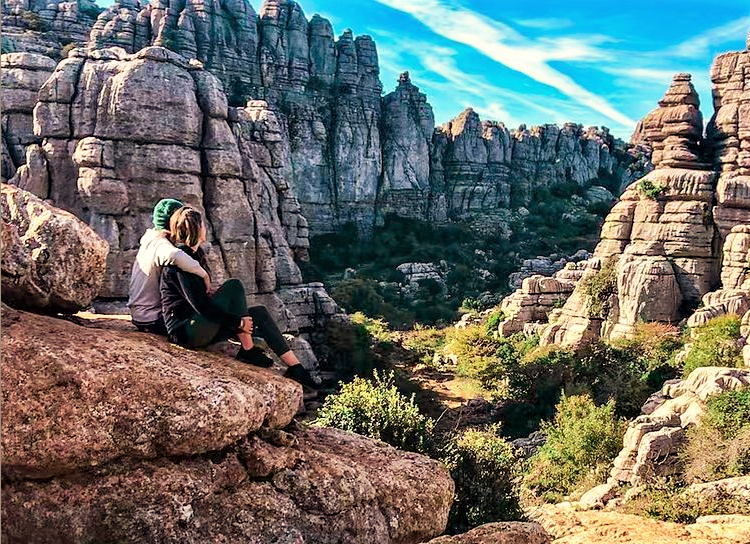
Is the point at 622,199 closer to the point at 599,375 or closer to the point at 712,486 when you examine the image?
the point at 599,375

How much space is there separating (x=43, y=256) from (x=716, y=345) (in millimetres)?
16433

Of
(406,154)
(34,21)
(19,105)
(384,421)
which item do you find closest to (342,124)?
(406,154)

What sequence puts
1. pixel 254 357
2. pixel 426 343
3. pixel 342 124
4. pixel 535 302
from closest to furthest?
1. pixel 254 357
2. pixel 535 302
3. pixel 426 343
4. pixel 342 124

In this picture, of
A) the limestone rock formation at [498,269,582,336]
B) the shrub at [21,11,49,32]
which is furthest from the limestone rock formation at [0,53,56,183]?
the shrub at [21,11,49,32]

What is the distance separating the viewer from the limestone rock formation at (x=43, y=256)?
3.67 m

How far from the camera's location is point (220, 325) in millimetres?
4219

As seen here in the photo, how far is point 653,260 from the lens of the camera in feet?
70.1

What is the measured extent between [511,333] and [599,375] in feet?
23.4

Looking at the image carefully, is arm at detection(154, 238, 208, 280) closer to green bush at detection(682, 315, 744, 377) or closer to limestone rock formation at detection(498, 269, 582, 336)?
green bush at detection(682, 315, 744, 377)

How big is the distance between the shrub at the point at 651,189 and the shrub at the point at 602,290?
2.64 m

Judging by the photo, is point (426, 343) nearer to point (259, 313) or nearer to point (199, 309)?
point (259, 313)

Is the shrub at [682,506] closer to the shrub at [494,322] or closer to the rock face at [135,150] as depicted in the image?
the rock face at [135,150]

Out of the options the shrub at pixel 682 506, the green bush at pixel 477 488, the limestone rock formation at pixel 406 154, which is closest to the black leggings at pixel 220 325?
the green bush at pixel 477 488

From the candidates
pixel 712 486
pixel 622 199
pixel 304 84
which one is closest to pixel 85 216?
pixel 712 486
